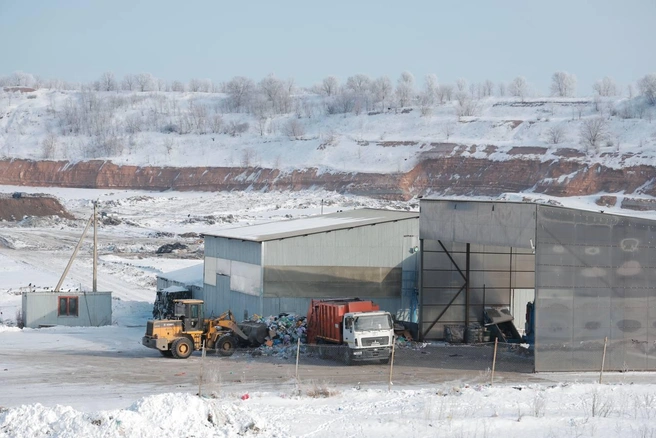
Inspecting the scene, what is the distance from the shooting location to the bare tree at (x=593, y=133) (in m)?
128

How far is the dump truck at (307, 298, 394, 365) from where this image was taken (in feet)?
92.0

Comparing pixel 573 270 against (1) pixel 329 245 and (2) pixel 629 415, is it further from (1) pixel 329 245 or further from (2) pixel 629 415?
(1) pixel 329 245

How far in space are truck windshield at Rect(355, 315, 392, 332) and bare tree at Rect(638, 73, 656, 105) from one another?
445 ft

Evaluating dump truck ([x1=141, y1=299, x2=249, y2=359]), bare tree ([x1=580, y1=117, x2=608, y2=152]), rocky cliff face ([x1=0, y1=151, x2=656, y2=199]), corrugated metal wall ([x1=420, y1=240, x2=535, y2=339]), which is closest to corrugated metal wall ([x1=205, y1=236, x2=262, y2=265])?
dump truck ([x1=141, y1=299, x2=249, y2=359])

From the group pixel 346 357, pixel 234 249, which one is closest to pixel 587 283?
pixel 346 357

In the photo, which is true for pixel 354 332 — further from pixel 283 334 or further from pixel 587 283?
pixel 587 283

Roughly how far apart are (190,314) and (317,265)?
706cm

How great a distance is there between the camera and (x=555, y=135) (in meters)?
135

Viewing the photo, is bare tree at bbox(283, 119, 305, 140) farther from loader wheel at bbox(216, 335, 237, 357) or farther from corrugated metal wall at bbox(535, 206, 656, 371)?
corrugated metal wall at bbox(535, 206, 656, 371)

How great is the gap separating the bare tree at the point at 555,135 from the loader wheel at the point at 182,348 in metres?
112

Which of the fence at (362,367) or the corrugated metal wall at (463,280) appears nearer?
the fence at (362,367)

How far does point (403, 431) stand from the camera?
1680 centimetres

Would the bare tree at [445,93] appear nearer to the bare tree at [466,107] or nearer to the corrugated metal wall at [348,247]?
the bare tree at [466,107]

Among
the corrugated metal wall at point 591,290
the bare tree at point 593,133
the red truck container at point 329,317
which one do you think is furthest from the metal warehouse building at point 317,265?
the bare tree at point 593,133
